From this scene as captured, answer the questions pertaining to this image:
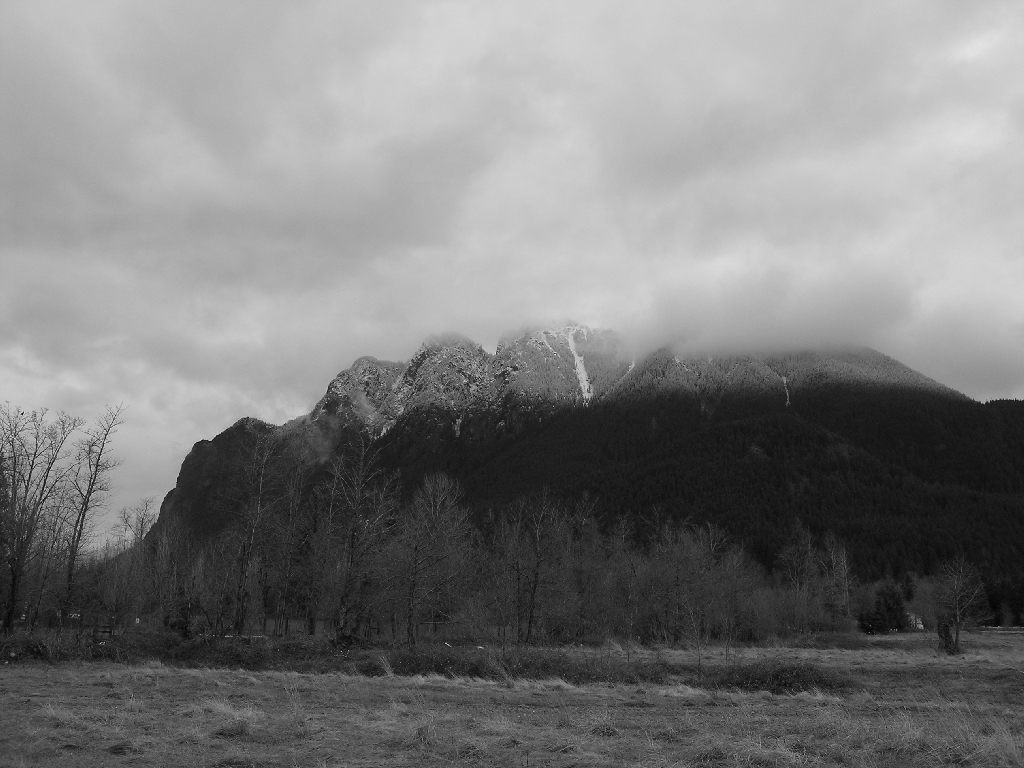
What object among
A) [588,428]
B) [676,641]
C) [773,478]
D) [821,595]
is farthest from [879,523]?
[676,641]

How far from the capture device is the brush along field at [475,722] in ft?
34.1

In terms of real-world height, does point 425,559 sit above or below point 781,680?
above

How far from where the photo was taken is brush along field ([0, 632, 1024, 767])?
1041cm

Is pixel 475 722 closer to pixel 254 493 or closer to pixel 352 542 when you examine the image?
pixel 352 542

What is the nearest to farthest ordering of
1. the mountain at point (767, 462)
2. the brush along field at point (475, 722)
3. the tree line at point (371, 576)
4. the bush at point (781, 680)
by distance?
the brush along field at point (475, 722) < the bush at point (781, 680) < the tree line at point (371, 576) < the mountain at point (767, 462)

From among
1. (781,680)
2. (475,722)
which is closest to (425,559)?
(781,680)

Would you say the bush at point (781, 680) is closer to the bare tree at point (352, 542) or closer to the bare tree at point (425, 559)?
the bare tree at point (425, 559)

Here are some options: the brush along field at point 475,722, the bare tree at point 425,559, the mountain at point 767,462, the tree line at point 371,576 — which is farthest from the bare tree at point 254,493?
the mountain at point 767,462

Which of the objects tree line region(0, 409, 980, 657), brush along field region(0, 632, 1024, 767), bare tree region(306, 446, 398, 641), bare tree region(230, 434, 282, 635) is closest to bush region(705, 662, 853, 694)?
brush along field region(0, 632, 1024, 767)

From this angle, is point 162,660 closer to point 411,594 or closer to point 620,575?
point 411,594

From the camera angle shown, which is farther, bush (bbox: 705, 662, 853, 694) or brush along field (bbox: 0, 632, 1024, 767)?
bush (bbox: 705, 662, 853, 694)

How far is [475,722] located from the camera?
565 inches

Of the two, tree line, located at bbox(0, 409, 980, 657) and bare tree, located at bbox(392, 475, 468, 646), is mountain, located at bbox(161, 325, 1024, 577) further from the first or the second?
bare tree, located at bbox(392, 475, 468, 646)

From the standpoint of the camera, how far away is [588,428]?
589 feet
